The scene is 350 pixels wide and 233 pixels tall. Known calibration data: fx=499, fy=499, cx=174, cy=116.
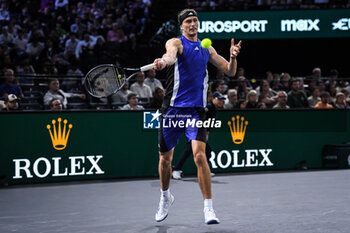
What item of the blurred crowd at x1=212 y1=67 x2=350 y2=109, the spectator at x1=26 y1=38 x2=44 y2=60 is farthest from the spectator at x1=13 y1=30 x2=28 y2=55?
the blurred crowd at x1=212 y1=67 x2=350 y2=109

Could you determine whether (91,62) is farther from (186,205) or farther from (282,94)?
(186,205)

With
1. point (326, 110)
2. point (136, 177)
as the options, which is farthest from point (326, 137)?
point (136, 177)

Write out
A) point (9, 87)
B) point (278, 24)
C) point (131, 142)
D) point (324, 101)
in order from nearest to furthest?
point (131, 142) → point (9, 87) → point (324, 101) → point (278, 24)

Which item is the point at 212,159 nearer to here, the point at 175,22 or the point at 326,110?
the point at 326,110

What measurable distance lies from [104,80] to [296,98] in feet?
21.5

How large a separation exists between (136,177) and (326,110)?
4305 mm

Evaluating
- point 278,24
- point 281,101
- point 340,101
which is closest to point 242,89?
point 281,101

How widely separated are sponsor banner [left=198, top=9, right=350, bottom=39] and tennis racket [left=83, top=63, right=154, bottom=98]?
11030mm

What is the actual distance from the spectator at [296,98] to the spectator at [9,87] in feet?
18.9

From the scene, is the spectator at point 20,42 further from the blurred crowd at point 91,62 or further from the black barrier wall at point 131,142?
the black barrier wall at point 131,142

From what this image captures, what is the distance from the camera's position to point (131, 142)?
31.3ft

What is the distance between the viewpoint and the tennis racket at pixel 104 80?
5496 mm

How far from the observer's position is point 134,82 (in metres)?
11.7

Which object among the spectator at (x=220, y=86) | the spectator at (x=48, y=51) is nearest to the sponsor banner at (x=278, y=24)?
the spectator at (x=220, y=86)
